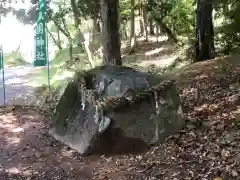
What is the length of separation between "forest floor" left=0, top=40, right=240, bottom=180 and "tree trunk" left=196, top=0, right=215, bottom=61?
2899 millimetres

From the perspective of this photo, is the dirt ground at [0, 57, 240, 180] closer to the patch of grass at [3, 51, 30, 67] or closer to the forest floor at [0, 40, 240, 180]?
the forest floor at [0, 40, 240, 180]

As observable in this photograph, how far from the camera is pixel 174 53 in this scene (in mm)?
16359

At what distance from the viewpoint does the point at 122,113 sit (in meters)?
5.09

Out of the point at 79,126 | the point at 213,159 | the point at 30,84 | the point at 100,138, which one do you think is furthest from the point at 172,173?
the point at 30,84

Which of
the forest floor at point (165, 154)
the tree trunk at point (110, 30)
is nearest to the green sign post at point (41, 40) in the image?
the tree trunk at point (110, 30)

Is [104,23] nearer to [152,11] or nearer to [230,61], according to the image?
[230,61]

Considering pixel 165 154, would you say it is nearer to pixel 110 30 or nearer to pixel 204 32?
pixel 110 30

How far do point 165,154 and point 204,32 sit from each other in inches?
215

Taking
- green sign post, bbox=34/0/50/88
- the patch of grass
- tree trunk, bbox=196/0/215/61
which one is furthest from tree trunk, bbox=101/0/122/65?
the patch of grass

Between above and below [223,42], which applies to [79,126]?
below

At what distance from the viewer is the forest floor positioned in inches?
167

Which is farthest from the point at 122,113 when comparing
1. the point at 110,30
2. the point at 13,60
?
the point at 13,60

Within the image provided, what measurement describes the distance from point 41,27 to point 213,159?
732 cm

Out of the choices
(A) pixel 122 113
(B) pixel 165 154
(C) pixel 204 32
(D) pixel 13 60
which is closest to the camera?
(B) pixel 165 154
